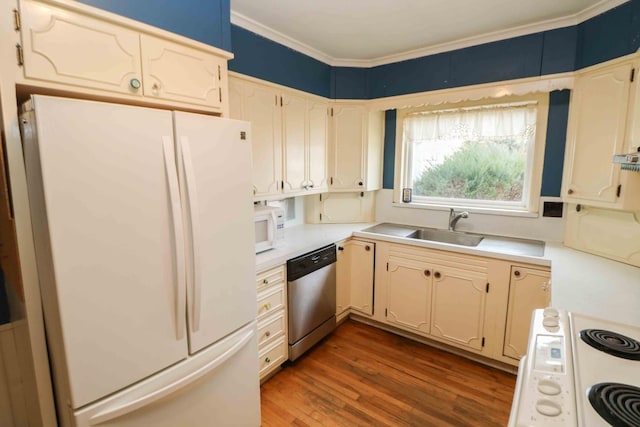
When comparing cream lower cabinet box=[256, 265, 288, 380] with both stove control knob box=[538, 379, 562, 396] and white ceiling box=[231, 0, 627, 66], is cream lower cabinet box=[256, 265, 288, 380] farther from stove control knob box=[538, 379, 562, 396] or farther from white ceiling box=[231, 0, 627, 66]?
white ceiling box=[231, 0, 627, 66]

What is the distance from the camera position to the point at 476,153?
2.94 m

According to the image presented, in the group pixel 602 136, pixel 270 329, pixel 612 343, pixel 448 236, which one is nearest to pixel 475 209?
pixel 448 236

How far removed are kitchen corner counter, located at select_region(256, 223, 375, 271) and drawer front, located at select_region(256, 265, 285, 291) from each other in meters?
0.04

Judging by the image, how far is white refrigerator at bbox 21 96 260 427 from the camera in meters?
1.01

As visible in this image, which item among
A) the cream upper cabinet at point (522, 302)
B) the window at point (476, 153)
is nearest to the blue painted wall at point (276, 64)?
the window at point (476, 153)

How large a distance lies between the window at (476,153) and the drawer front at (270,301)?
1.75 meters

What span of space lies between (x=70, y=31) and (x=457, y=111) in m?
2.79

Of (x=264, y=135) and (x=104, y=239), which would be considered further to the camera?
(x=264, y=135)

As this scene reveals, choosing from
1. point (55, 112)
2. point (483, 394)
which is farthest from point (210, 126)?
point (483, 394)

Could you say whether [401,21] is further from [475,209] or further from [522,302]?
[522,302]

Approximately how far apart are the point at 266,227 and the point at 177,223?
1.04 metres

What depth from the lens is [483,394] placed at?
2131mm

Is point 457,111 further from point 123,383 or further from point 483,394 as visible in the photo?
point 123,383

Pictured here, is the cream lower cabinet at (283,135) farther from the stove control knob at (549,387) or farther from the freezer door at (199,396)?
the stove control knob at (549,387)
